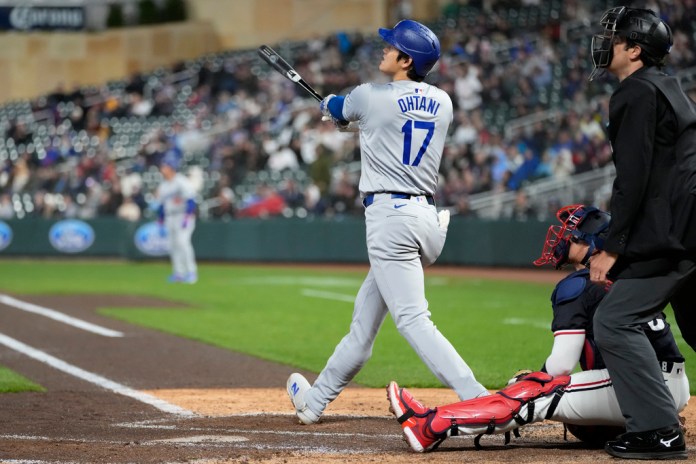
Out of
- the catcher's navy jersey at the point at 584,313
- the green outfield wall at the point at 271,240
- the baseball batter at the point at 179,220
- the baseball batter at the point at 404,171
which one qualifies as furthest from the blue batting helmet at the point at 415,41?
the green outfield wall at the point at 271,240

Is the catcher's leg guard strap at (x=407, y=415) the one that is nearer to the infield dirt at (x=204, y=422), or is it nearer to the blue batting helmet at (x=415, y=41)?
the infield dirt at (x=204, y=422)

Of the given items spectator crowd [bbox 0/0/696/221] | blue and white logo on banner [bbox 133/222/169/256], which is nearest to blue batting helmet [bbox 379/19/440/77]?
spectator crowd [bbox 0/0/696/221]

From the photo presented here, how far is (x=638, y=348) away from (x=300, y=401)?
213 cm

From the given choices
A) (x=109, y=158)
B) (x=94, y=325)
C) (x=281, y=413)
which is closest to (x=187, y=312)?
(x=94, y=325)

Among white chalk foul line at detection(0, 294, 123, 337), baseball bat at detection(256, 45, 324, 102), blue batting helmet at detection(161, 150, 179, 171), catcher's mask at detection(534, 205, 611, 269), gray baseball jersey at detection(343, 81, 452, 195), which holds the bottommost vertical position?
white chalk foul line at detection(0, 294, 123, 337)

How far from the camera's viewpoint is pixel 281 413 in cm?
705

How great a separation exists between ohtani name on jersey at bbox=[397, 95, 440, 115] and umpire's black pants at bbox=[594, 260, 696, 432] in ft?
4.78

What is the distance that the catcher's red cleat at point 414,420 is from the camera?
5.41 metres

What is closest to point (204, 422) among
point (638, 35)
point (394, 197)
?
point (394, 197)

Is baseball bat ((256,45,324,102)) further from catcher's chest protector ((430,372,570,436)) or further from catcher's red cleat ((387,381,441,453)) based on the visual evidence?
catcher's chest protector ((430,372,570,436))

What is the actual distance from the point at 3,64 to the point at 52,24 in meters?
2.21

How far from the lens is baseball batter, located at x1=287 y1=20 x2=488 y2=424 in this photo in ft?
19.5

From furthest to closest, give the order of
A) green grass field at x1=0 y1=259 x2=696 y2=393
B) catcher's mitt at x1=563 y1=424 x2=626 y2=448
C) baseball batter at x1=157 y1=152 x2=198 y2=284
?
baseball batter at x1=157 y1=152 x2=198 y2=284, green grass field at x1=0 y1=259 x2=696 y2=393, catcher's mitt at x1=563 y1=424 x2=626 y2=448

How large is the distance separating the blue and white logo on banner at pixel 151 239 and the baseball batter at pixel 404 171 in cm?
2099
